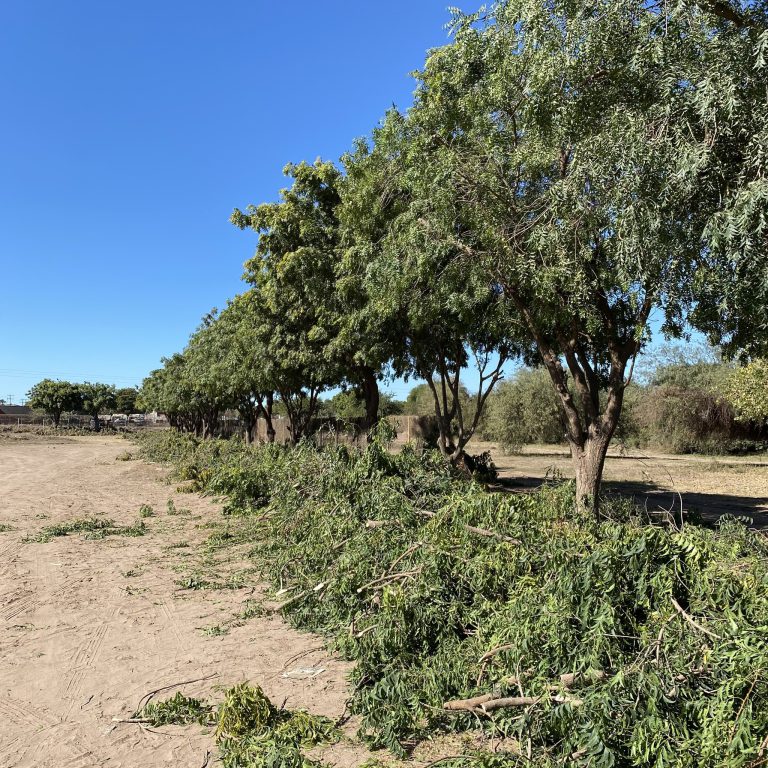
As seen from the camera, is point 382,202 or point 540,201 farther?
point 382,202

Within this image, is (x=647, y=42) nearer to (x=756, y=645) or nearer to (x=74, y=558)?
(x=756, y=645)

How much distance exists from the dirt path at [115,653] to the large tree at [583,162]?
359cm

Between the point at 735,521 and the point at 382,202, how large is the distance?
9575mm

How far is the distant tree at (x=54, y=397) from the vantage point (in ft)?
261

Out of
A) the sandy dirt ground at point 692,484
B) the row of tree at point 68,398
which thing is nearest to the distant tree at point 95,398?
the row of tree at point 68,398

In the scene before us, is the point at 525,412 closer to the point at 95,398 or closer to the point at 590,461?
the point at 590,461

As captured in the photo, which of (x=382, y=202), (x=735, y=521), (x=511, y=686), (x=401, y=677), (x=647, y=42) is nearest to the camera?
(x=511, y=686)

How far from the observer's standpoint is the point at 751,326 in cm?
755

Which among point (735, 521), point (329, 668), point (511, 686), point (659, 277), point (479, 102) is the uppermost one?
point (479, 102)

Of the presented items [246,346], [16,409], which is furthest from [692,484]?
[16,409]

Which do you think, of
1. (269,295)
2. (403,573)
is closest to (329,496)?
(403,573)

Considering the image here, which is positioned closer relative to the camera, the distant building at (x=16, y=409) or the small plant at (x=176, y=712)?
the small plant at (x=176, y=712)

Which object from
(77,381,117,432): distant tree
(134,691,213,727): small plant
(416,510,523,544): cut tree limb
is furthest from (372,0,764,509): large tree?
(77,381,117,432): distant tree

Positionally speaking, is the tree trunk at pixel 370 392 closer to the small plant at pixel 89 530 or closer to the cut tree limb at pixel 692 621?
the small plant at pixel 89 530
